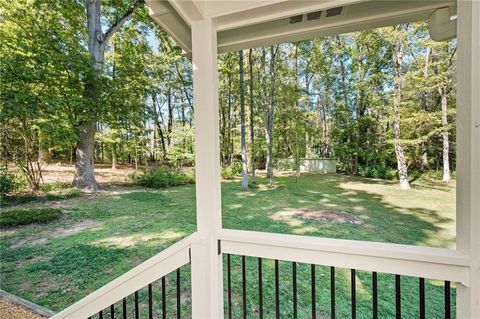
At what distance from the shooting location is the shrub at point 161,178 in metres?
7.52

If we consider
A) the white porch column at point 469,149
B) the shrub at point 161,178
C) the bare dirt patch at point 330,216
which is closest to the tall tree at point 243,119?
the shrub at point 161,178

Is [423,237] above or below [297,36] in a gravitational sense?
below

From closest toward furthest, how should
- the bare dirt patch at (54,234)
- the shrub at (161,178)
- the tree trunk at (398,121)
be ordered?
1. the bare dirt patch at (54,234)
2. the tree trunk at (398,121)
3. the shrub at (161,178)

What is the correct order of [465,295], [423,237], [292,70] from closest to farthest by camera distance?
[465,295] < [423,237] < [292,70]

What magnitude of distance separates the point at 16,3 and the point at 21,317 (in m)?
6.31

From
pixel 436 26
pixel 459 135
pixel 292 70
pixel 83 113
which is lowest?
pixel 459 135

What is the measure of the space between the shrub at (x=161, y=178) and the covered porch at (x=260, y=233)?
6661 mm

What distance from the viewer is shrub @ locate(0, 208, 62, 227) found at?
14.8 ft

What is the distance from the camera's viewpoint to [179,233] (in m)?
4.99

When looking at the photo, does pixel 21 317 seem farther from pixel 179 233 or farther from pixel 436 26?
pixel 436 26

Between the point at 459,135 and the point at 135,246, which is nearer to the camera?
the point at 459,135

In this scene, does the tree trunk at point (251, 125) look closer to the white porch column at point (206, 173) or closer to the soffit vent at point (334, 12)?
the soffit vent at point (334, 12)

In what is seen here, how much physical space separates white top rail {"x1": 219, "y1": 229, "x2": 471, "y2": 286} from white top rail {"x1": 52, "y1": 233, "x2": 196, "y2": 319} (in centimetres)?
19

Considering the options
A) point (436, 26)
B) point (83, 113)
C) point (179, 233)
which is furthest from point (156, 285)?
point (83, 113)
